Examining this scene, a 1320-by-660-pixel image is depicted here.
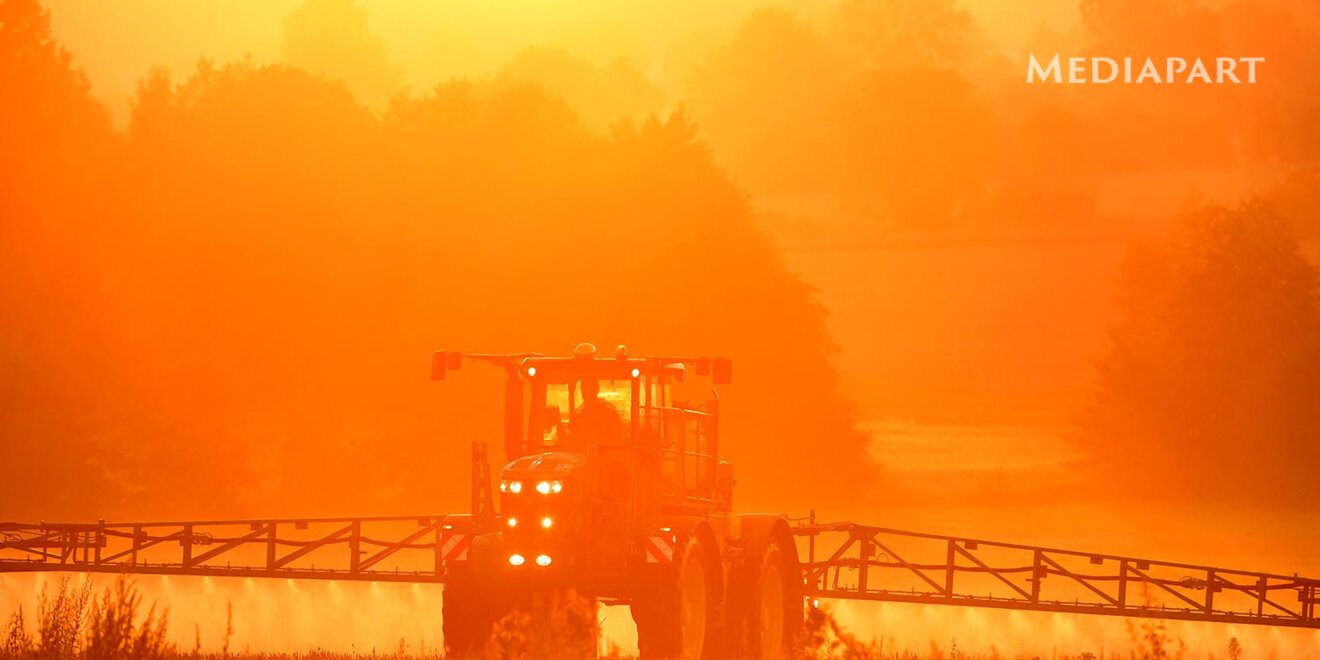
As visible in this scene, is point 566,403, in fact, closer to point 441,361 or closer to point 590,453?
point 590,453

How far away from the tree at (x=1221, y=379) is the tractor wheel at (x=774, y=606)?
144 ft

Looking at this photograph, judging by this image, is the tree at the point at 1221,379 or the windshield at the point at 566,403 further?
the tree at the point at 1221,379

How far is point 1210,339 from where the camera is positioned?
65812 mm

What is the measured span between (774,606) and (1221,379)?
46.1 meters

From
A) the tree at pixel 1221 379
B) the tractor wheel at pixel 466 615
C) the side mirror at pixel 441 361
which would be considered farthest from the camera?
the tree at pixel 1221 379

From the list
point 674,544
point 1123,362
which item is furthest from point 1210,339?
point 674,544

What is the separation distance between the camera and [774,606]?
23344 millimetres

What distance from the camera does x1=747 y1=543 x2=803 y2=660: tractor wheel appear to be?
72.0 ft

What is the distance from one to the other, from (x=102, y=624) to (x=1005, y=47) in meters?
92.2

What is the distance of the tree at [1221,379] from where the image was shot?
65312 mm

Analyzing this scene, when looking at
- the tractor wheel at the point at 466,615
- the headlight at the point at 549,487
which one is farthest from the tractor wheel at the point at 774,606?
the headlight at the point at 549,487

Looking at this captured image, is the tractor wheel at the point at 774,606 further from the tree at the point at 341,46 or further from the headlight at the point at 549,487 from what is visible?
the tree at the point at 341,46

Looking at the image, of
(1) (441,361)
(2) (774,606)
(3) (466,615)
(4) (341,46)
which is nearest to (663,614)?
(3) (466,615)

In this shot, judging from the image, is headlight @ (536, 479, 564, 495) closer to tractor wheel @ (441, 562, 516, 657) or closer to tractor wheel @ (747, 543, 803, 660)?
tractor wheel @ (441, 562, 516, 657)
